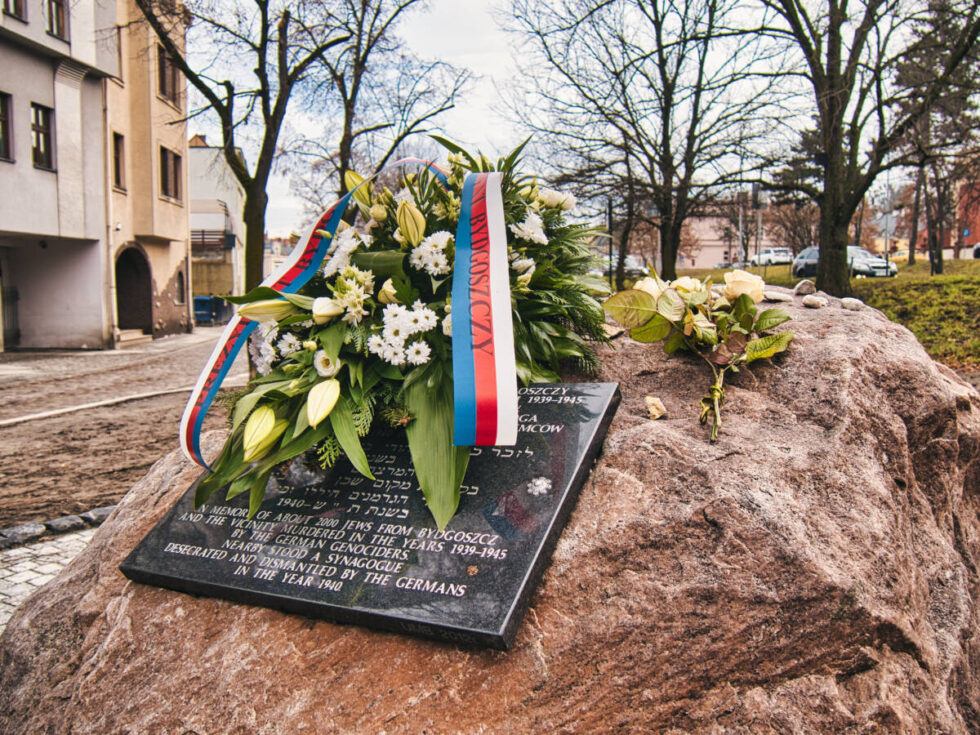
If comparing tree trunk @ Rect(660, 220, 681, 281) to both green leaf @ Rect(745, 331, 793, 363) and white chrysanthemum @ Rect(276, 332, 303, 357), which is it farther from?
white chrysanthemum @ Rect(276, 332, 303, 357)

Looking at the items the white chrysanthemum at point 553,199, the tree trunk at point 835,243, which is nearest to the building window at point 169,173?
the tree trunk at point 835,243

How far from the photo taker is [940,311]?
11.5 meters

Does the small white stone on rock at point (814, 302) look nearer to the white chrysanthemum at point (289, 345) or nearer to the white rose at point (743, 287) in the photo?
the white rose at point (743, 287)

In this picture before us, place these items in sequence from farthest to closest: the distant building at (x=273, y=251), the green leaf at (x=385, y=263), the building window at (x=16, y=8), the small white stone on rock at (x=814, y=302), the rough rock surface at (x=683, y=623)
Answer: the distant building at (x=273, y=251) < the building window at (x=16, y=8) < the small white stone on rock at (x=814, y=302) < the green leaf at (x=385, y=263) < the rough rock surface at (x=683, y=623)

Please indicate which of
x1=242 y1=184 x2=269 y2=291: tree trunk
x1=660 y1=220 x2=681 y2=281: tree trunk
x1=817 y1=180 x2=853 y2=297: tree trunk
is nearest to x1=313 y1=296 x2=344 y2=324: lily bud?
x1=242 y1=184 x2=269 y2=291: tree trunk

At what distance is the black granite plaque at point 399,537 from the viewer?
1771 mm

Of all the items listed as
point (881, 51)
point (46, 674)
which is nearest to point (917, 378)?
point (46, 674)

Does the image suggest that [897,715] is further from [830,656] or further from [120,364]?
[120,364]

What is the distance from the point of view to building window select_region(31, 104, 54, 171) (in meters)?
15.5

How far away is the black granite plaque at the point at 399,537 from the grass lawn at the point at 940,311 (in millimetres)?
9171

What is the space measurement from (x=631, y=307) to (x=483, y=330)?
0.81 metres

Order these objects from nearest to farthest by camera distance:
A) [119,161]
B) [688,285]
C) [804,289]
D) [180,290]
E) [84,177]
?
[688,285] → [804,289] → [84,177] → [119,161] → [180,290]

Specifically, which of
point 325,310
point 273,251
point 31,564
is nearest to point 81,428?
point 31,564

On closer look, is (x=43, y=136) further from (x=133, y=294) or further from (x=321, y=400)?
(x=321, y=400)
